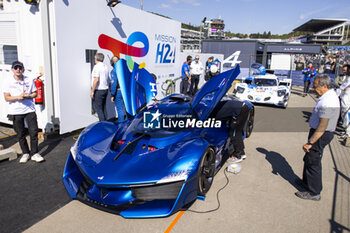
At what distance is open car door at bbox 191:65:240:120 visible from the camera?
13.1 feet

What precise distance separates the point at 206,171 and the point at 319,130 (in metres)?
1.58

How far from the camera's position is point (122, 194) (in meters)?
3.05

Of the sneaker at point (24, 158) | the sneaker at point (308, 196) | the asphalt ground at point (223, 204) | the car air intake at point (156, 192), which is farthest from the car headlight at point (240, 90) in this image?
the car air intake at point (156, 192)

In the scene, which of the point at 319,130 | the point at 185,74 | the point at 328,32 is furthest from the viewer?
the point at 328,32

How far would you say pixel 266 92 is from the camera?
10.3m

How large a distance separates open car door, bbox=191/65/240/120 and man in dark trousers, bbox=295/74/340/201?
3.80 feet

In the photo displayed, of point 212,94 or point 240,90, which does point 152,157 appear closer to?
point 212,94

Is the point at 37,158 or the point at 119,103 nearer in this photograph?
the point at 37,158

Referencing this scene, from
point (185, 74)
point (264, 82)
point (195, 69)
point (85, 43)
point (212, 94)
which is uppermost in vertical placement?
point (85, 43)

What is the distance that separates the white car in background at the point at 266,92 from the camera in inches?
398

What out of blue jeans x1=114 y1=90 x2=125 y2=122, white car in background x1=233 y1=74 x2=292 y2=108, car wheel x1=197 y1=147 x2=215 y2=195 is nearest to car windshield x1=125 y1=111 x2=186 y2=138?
car wheel x1=197 y1=147 x2=215 y2=195

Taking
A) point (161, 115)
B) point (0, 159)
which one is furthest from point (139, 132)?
point (0, 159)

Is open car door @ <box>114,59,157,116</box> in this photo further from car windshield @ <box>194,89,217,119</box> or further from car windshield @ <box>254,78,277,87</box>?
car windshield @ <box>254,78,277,87</box>

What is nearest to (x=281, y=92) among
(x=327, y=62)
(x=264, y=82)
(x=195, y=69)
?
(x=264, y=82)
